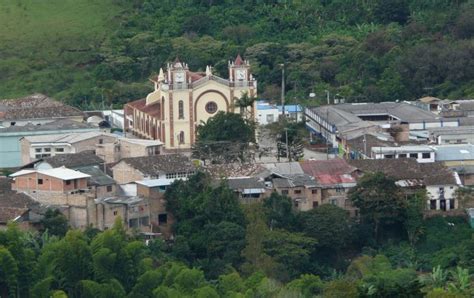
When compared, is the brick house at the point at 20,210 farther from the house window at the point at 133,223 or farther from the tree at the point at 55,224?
the house window at the point at 133,223

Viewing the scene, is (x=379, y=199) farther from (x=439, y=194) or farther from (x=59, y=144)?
(x=59, y=144)

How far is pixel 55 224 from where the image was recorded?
44438mm

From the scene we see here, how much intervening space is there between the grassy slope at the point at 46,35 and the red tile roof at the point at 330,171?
16.8 meters

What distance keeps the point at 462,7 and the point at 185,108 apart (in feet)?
52.9

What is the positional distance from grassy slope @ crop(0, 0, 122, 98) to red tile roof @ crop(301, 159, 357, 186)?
1685 centimetres

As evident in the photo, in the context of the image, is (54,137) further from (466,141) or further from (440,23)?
(440,23)

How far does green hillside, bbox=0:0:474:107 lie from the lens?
6094 cm

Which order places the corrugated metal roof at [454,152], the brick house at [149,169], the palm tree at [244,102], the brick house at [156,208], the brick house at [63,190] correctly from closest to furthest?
the brick house at [63,190], the brick house at [156,208], the brick house at [149,169], the corrugated metal roof at [454,152], the palm tree at [244,102]

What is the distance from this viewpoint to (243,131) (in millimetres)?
51094

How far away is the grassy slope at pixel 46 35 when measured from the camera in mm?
65169

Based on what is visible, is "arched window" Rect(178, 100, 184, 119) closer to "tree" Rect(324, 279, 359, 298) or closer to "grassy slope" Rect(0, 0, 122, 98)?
"grassy slope" Rect(0, 0, 122, 98)

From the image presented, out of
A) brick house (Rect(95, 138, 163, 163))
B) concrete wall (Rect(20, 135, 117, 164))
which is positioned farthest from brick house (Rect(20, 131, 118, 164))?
brick house (Rect(95, 138, 163, 163))

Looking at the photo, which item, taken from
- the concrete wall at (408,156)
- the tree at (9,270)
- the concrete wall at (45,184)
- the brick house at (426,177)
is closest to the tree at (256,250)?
the brick house at (426,177)

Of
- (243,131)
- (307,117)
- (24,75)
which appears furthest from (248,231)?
(24,75)
